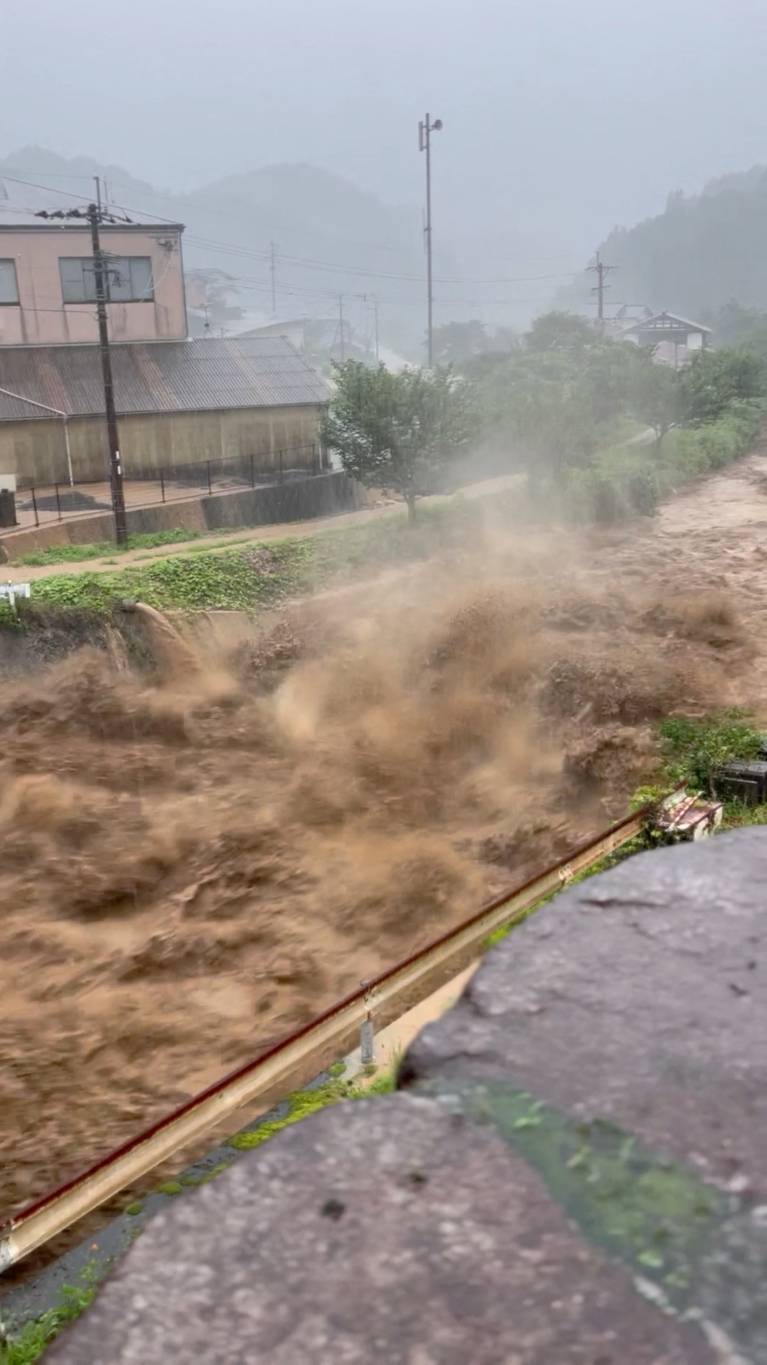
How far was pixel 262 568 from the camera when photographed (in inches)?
928

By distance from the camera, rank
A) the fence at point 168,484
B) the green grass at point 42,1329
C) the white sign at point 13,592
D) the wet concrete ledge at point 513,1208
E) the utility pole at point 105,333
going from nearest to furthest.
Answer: the wet concrete ledge at point 513,1208 < the green grass at point 42,1329 < the white sign at point 13,592 < the utility pole at point 105,333 < the fence at point 168,484

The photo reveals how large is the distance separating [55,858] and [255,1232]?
13.8 metres

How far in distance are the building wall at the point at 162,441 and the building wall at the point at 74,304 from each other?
3798 millimetres

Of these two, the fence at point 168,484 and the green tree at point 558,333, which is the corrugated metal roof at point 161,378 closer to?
the fence at point 168,484

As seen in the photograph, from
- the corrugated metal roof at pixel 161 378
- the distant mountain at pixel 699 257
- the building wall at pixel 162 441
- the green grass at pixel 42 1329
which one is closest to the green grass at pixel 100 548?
the building wall at pixel 162 441

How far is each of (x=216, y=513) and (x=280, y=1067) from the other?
22.9m

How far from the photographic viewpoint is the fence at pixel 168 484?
27500 mm

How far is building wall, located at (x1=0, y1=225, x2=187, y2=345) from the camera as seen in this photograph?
31.8 metres

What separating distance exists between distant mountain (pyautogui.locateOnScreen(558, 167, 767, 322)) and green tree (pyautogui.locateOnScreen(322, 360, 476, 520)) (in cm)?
10512

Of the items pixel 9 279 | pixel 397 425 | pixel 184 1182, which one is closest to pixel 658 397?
pixel 397 425

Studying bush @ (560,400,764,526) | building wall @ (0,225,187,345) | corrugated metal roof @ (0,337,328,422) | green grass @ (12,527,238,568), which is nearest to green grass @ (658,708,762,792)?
green grass @ (12,527,238,568)

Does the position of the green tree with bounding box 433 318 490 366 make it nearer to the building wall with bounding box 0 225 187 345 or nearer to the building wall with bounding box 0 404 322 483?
the building wall with bounding box 0 225 187 345

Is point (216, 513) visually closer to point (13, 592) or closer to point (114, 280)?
point (13, 592)

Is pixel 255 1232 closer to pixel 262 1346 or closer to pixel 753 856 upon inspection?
pixel 262 1346
